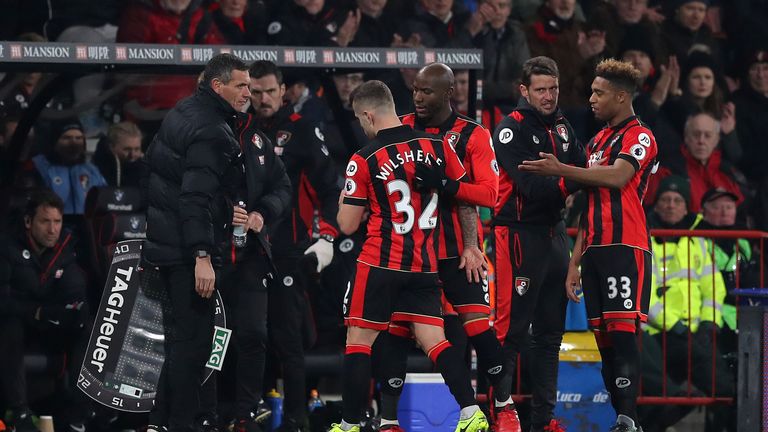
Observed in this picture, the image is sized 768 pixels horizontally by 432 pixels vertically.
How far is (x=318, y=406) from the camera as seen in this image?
911 centimetres

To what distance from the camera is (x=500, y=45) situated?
37.4 feet

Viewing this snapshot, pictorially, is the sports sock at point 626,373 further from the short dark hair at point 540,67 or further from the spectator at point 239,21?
the spectator at point 239,21

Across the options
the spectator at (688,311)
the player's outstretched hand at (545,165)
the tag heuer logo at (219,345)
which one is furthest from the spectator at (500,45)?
the tag heuer logo at (219,345)

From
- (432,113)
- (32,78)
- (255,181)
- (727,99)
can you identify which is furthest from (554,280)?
(727,99)

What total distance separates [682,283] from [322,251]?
2811 mm

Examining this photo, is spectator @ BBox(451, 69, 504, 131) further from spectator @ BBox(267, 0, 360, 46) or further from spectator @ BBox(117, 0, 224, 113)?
spectator @ BBox(117, 0, 224, 113)

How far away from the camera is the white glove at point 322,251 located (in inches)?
344

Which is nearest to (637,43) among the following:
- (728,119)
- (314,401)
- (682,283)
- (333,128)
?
Answer: (728,119)

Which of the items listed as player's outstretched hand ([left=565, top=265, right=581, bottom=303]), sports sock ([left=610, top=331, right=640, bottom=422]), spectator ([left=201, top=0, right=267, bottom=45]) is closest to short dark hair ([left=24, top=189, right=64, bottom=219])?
spectator ([left=201, top=0, right=267, bottom=45])

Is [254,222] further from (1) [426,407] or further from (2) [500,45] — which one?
(2) [500,45]

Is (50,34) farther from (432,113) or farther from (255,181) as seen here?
(432,113)

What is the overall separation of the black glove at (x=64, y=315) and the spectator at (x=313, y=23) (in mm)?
2849

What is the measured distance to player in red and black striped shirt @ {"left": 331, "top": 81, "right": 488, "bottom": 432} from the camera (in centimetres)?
708

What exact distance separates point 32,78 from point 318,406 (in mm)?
3077
